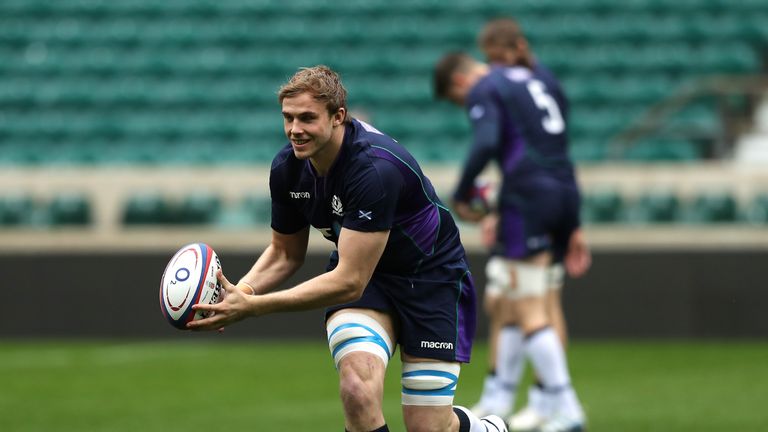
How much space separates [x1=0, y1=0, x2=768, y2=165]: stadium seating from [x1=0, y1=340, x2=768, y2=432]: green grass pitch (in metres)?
3.34

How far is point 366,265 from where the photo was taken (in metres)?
4.89

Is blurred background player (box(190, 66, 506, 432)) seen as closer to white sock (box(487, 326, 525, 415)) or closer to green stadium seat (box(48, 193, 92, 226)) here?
white sock (box(487, 326, 525, 415))

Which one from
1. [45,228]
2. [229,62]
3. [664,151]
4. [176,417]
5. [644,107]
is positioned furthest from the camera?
[229,62]

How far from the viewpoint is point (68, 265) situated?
43.1 feet

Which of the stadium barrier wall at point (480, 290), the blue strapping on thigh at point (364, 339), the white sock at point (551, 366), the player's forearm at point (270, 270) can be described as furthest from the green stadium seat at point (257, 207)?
the blue strapping on thigh at point (364, 339)

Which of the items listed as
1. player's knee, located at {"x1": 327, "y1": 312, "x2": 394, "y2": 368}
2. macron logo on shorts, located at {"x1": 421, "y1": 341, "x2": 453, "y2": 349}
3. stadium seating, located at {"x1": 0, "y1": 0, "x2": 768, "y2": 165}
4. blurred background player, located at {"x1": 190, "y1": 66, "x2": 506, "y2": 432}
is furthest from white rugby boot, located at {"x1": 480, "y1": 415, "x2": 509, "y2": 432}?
stadium seating, located at {"x1": 0, "y1": 0, "x2": 768, "y2": 165}

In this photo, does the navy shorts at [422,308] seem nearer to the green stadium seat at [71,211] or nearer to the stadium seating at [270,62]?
the green stadium seat at [71,211]

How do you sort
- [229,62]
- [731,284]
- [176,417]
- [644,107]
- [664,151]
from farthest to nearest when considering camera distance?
1. [229,62]
2. [644,107]
3. [664,151]
4. [731,284]
5. [176,417]

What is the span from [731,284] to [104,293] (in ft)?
19.5

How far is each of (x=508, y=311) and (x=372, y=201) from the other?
3198 mm

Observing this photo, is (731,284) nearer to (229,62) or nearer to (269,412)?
(269,412)

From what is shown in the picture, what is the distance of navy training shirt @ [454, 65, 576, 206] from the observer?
745cm

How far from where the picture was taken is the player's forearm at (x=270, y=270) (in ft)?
17.6

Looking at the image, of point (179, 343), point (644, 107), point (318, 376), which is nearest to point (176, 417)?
point (318, 376)
